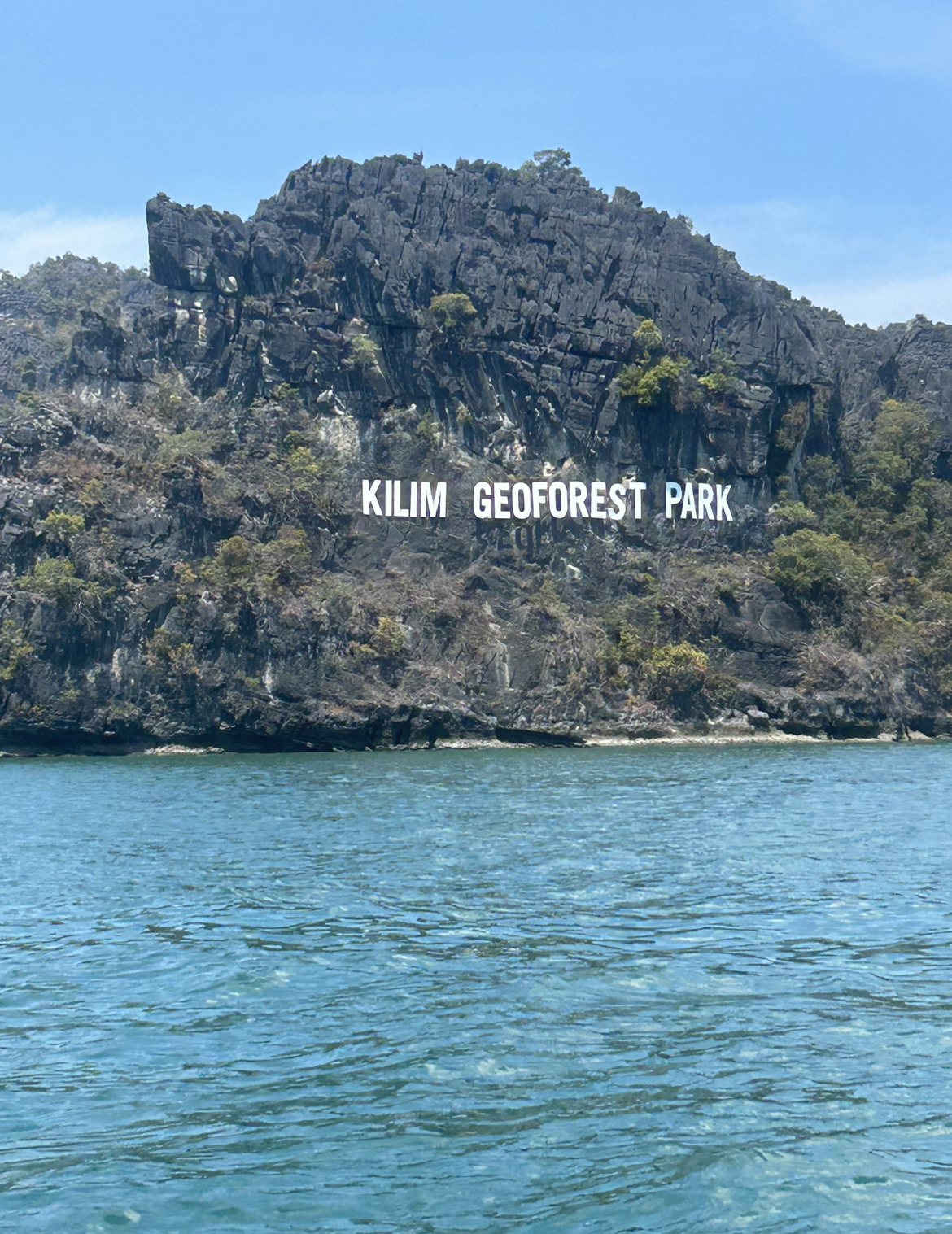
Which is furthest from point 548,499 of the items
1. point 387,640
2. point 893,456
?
point 893,456

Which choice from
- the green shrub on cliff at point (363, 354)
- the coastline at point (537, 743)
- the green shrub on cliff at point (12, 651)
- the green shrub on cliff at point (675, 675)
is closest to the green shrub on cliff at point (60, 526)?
the green shrub on cliff at point (12, 651)

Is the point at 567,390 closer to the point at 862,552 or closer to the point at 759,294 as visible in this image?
the point at 759,294

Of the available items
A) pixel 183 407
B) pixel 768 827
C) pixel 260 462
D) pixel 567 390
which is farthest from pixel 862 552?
pixel 768 827

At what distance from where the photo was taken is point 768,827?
2758 centimetres

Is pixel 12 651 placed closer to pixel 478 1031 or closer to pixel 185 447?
pixel 185 447

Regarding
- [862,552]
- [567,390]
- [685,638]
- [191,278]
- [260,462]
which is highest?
[191,278]

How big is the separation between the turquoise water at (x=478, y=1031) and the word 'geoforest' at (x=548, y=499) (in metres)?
45.2

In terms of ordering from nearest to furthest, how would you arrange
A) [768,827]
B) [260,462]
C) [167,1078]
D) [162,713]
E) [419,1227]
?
[419,1227]
[167,1078]
[768,827]
[162,713]
[260,462]

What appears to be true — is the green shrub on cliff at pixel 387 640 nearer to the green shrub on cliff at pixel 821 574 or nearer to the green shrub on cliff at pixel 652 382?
the green shrub on cliff at pixel 652 382

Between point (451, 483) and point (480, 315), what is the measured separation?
10.9 m

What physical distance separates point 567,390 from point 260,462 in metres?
18.4

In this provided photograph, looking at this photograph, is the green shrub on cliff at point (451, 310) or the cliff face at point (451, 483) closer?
the cliff face at point (451, 483)

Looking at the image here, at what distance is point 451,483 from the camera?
71.6m

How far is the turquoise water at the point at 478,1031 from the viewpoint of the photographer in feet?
31.3
